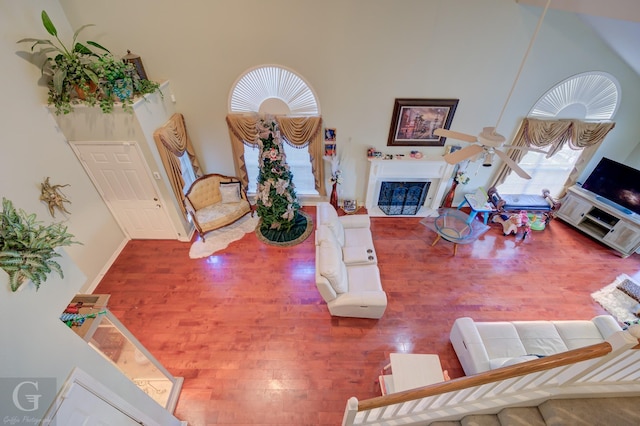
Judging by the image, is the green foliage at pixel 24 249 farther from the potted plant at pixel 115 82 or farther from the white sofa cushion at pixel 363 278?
the white sofa cushion at pixel 363 278

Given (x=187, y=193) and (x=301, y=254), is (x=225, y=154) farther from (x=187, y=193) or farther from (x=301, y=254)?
(x=301, y=254)

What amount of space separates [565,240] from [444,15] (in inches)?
191

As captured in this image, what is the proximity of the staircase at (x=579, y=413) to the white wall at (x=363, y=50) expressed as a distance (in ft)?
13.7

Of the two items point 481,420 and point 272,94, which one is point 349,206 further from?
point 481,420

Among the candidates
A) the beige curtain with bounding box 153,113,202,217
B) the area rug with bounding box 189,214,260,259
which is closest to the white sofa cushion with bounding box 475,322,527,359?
the area rug with bounding box 189,214,260,259

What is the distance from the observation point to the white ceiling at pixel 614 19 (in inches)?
96.2

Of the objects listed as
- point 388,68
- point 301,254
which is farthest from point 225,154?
point 388,68

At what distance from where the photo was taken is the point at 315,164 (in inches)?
202

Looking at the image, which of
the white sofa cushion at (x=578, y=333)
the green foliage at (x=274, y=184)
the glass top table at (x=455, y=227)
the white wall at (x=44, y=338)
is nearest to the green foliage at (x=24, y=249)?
the white wall at (x=44, y=338)

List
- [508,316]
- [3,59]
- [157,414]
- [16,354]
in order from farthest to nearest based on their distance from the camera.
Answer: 1. [508,316]
2. [3,59]
3. [157,414]
4. [16,354]

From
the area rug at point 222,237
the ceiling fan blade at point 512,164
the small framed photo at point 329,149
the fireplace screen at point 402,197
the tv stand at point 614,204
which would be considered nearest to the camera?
the ceiling fan blade at point 512,164

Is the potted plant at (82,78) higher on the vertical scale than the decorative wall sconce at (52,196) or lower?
higher

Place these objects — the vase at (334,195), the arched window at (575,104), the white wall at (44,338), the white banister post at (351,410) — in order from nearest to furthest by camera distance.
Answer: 1. the white wall at (44,338)
2. the white banister post at (351,410)
3. the arched window at (575,104)
4. the vase at (334,195)

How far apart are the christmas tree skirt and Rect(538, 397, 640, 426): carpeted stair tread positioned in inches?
155
